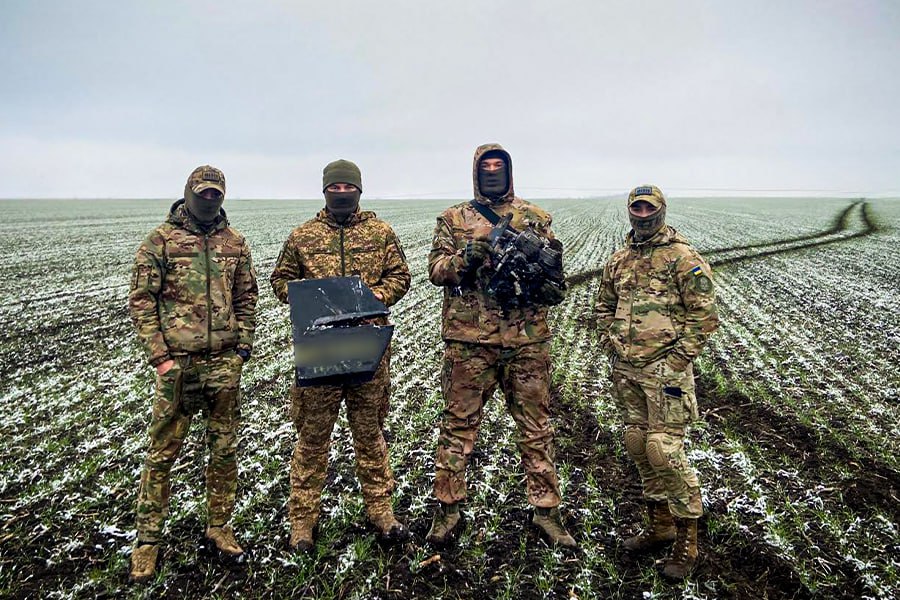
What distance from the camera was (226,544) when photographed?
12.8 ft

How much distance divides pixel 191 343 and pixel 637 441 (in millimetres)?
3406

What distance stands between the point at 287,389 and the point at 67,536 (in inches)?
142

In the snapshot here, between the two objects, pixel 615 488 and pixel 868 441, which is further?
pixel 868 441

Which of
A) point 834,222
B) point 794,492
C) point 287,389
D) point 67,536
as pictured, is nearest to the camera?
point 67,536

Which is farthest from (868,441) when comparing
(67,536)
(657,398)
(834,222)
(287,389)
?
(834,222)

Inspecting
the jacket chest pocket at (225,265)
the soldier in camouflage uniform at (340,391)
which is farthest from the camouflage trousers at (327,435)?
the jacket chest pocket at (225,265)

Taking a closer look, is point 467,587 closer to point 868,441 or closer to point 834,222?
point 868,441

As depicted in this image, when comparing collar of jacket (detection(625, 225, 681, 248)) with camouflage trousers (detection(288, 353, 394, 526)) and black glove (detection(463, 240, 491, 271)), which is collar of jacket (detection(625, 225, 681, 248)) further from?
camouflage trousers (detection(288, 353, 394, 526))

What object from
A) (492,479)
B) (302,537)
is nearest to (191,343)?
(302,537)

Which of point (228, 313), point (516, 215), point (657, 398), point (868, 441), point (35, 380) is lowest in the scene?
point (868, 441)

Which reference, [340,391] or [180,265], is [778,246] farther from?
[180,265]

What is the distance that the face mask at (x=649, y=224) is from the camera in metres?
3.90

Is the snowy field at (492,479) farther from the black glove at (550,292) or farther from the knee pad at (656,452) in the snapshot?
the black glove at (550,292)

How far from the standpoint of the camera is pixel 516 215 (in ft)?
14.0
